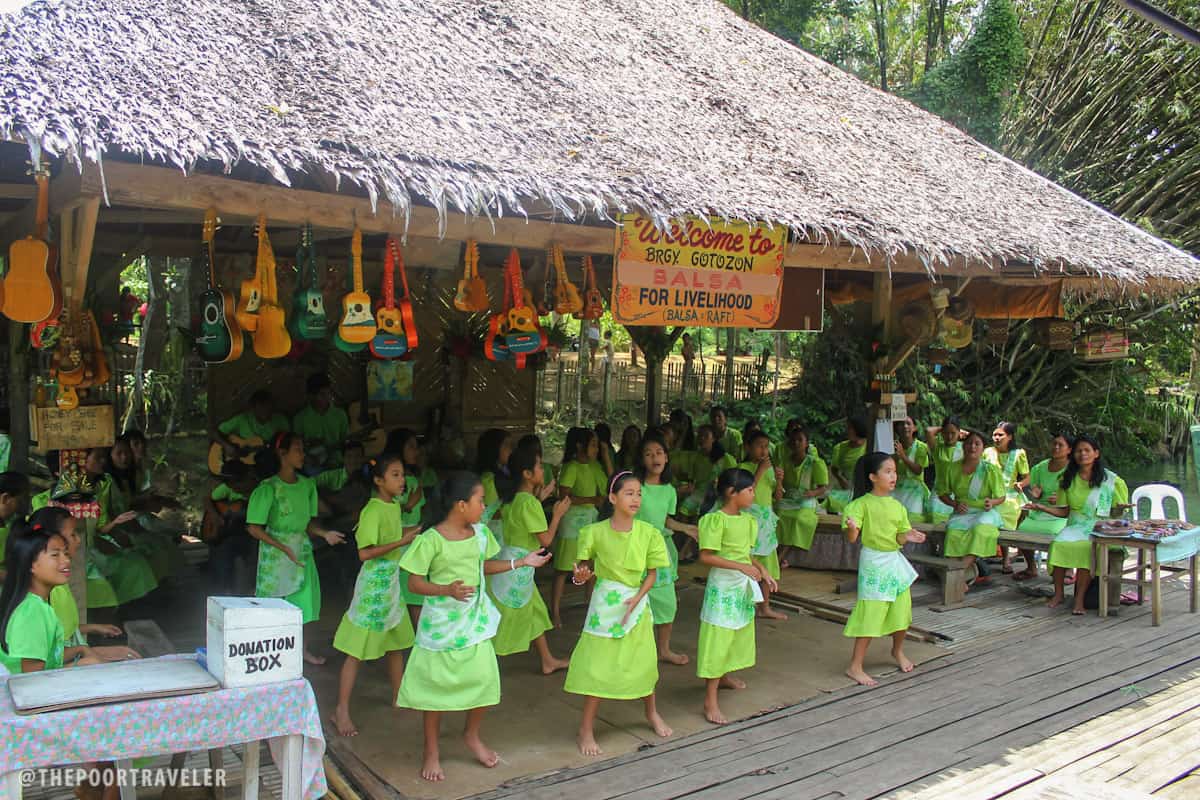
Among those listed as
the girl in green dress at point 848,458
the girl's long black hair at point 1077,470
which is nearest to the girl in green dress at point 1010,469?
the girl's long black hair at point 1077,470

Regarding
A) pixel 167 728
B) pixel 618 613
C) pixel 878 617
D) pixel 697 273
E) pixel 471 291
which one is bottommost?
pixel 878 617

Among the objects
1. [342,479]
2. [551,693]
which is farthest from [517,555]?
[342,479]

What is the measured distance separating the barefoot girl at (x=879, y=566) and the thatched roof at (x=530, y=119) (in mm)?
1493

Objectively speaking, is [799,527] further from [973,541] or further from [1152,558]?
[1152,558]

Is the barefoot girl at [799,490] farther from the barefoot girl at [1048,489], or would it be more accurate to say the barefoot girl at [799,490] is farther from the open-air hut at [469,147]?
the barefoot girl at [1048,489]

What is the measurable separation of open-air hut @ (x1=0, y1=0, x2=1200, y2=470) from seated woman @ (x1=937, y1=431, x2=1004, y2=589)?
5.07 feet

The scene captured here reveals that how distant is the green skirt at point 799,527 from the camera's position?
26.2ft

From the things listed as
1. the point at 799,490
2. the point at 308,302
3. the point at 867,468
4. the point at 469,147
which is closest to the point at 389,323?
the point at 308,302

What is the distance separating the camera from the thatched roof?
12.5 ft

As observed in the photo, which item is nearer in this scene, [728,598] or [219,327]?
[219,327]

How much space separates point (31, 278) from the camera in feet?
13.5

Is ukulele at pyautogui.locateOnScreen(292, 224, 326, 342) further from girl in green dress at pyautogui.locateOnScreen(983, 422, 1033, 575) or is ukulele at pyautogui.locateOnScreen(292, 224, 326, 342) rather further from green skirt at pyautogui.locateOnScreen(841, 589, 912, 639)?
girl in green dress at pyautogui.locateOnScreen(983, 422, 1033, 575)

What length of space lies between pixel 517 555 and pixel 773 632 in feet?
6.95

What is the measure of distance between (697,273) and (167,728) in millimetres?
3712
